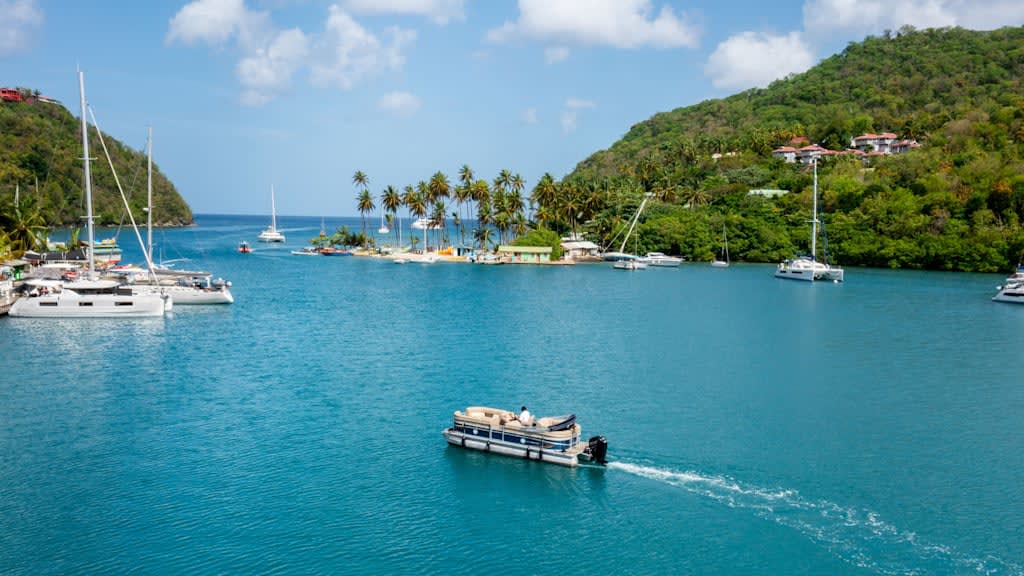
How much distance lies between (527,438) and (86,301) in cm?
4963

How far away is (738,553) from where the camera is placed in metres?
24.3

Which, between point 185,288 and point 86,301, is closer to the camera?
point 86,301

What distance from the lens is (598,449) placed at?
3078cm

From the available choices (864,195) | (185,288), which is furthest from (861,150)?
(185,288)

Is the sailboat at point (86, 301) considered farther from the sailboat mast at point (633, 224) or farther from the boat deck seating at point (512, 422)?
the sailboat mast at point (633, 224)

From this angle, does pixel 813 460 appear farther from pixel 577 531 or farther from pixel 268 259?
pixel 268 259

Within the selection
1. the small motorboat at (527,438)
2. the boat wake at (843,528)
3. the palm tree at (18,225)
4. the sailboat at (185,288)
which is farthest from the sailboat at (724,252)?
the boat wake at (843,528)

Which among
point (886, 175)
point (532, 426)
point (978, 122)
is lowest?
point (532, 426)

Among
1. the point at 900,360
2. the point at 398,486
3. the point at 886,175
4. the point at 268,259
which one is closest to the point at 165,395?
the point at 398,486

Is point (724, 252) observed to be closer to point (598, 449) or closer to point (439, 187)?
point (439, 187)

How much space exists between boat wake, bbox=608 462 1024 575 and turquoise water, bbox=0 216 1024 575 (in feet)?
0.31

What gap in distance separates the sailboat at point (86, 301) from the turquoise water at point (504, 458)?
1.78 m

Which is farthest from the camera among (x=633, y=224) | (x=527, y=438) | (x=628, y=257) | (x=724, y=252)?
(x=633, y=224)

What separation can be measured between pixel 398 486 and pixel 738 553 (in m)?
12.5
